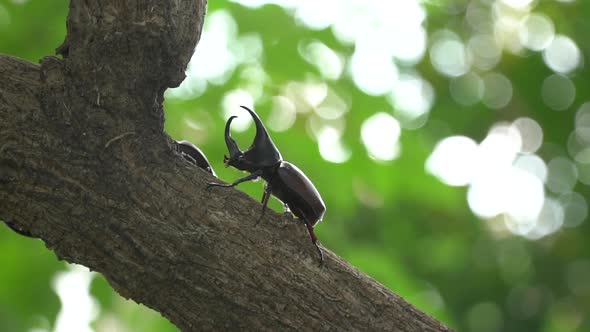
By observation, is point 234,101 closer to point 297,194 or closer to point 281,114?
point 281,114

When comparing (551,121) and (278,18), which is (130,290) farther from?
(551,121)

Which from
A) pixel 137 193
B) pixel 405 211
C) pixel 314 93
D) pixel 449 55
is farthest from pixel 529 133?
pixel 137 193

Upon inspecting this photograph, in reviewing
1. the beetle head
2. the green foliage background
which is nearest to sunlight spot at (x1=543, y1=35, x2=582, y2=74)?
the green foliage background

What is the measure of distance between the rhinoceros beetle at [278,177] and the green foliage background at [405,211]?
1.12 m

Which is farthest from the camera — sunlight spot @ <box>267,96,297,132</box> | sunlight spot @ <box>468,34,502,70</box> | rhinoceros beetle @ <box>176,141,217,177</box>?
sunlight spot @ <box>468,34,502,70</box>

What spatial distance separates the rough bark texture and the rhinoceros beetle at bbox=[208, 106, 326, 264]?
246 millimetres

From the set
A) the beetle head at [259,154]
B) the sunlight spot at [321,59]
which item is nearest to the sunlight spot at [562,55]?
the sunlight spot at [321,59]

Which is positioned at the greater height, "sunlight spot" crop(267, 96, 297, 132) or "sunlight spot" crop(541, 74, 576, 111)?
"sunlight spot" crop(541, 74, 576, 111)

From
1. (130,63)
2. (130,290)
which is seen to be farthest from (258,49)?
(130,290)

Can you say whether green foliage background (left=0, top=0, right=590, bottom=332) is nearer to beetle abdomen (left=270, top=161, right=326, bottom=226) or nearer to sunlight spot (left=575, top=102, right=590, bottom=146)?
sunlight spot (left=575, top=102, right=590, bottom=146)

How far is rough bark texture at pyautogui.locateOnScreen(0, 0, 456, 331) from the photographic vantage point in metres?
2.31

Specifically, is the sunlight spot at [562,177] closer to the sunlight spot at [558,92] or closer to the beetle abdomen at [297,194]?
the sunlight spot at [558,92]

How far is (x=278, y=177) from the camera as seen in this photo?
2.78m

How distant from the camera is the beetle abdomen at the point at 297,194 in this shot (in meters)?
2.71
